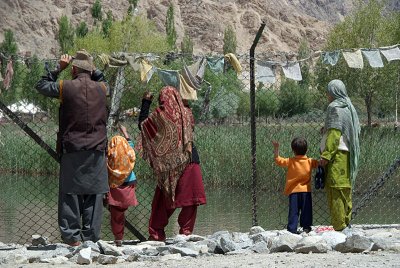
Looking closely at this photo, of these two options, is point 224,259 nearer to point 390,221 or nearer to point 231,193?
point 390,221

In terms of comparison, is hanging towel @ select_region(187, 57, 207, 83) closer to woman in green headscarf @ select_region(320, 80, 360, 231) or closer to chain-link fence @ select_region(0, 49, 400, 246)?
woman in green headscarf @ select_region(320, 80, 360, 231)

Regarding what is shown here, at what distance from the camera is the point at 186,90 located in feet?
28.2

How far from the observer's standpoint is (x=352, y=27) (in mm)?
39594

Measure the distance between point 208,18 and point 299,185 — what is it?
320 feet

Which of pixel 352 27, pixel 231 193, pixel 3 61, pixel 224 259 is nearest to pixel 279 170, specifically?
pixel 231 193

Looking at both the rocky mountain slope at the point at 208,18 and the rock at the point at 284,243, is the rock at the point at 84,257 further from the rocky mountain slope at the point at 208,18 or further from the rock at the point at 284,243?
the rocky mountain slope at the point at 208,18

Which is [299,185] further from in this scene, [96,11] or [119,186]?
[96,11]

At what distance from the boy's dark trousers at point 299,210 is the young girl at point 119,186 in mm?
1505

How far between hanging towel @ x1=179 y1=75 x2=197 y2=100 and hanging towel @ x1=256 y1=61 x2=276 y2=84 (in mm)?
735

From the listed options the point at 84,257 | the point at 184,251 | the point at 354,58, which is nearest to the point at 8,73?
the point at 84,257

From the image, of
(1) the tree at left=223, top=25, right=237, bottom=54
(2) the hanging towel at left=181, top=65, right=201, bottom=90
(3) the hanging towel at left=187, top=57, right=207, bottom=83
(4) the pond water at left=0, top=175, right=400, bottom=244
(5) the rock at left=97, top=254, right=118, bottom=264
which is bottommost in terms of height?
(4) the pond water at left=0, top=175, right=400, bottom=244

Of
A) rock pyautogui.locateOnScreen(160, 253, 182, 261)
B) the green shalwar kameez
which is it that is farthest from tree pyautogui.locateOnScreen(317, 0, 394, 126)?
rock pyautogui.locateOnScreen(160, 253, 182, 261)

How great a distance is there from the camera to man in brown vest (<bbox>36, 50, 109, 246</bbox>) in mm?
7312

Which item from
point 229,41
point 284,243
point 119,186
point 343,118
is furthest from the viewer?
point 229,41
